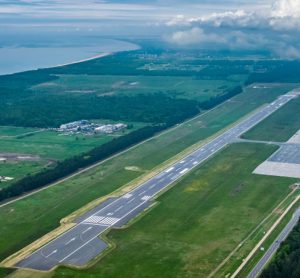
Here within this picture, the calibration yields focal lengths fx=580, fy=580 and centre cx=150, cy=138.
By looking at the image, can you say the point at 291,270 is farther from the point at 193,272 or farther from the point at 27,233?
the point at 27,233

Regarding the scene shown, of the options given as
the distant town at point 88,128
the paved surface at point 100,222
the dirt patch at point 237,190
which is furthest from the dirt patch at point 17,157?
the dirt patch at point 237,190

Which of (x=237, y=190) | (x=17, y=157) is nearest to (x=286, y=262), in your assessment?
(x=237, y=190)

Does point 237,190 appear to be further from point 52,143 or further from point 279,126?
point 279,126

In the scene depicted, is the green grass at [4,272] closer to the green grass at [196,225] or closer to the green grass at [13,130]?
the green grass at [196,225]

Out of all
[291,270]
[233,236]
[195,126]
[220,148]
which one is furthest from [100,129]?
[291,270]

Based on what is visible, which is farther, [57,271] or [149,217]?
[149,217]
